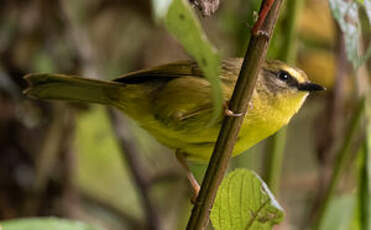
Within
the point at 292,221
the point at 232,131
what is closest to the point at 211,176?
the point at 232,131

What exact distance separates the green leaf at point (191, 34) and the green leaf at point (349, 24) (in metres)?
0.50

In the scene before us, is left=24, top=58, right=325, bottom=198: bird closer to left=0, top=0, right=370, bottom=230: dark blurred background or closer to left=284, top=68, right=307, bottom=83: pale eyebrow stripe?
left=284, top=68, right=307, bottom=83: pale eyebrow stripe

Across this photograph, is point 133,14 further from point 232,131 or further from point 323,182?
point 232,131

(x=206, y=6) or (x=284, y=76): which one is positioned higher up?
(x=206, y=6)

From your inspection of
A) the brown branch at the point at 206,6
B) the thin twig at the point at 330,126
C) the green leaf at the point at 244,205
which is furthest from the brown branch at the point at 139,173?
the brown branch at the point at 206,6

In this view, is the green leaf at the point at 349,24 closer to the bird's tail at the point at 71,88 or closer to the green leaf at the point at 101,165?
the bird's tail at the point at 71,88

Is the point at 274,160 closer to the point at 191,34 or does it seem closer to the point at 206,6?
the point at 206,6

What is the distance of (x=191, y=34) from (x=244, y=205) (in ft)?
1.43

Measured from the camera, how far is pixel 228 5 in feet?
12.0

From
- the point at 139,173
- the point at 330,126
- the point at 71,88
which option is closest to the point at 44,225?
the point at 71,88

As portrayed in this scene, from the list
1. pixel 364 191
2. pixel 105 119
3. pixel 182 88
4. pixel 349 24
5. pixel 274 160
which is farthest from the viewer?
pixel 105 119

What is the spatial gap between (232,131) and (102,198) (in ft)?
9.80

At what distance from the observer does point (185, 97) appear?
2049 mm

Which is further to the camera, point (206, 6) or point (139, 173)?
point (139, 173)
